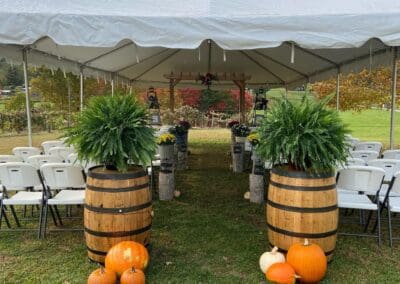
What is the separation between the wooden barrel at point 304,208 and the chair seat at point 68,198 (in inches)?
69.9

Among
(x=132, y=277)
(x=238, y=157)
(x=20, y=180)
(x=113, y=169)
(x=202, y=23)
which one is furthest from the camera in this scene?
(x=238, y=157)

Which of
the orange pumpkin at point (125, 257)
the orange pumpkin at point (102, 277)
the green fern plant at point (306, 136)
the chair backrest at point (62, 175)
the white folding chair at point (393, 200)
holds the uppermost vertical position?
the green fern plant at point (306, 136)

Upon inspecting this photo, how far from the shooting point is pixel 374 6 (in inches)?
141

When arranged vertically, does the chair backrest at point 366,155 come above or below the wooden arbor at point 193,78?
below

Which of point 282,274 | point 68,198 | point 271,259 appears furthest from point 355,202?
point 68,198

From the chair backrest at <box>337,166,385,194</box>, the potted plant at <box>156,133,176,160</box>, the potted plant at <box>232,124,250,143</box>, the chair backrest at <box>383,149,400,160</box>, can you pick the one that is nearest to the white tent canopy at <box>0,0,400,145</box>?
the chair backrest at <box>337,166,385,194</box>

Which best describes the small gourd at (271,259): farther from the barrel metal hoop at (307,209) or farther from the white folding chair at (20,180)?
the white folding chair at (20,180)

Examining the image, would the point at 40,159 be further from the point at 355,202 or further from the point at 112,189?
the point at 355,202

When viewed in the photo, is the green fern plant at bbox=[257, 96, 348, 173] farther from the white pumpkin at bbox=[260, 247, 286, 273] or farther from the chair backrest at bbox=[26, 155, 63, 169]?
the chair backrest at bbox=[26, 155, 63, 169]

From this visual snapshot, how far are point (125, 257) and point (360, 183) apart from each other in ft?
7.25

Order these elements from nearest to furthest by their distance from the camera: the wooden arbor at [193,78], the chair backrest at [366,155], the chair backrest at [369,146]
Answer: the chair backrest at [366,155]
the chair backrest at [369,146]
the wooden arbor at [193,78]

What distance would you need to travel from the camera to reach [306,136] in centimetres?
290

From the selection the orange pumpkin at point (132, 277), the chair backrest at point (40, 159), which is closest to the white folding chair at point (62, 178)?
the chair backrest at point (40, 159)

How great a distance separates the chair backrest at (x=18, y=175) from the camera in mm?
3686
